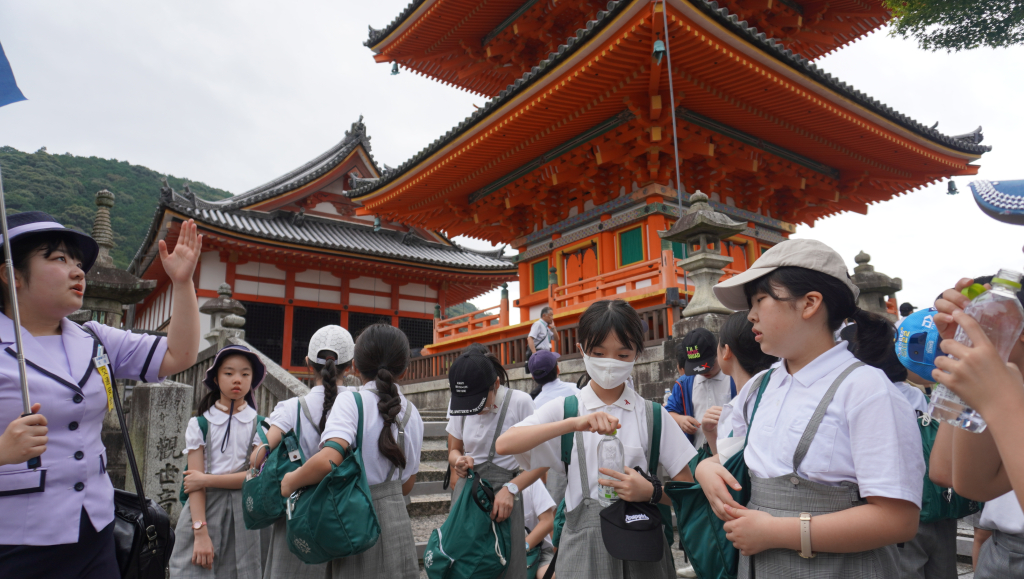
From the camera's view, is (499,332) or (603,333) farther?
(499,332)

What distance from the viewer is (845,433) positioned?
1.50 m

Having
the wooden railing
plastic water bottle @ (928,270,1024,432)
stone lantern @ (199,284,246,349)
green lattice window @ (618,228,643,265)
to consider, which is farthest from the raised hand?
green lattice window @ (618,228,643,265)

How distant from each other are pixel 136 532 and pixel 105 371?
0.53m

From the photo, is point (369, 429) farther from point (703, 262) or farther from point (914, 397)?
point (703, 262)

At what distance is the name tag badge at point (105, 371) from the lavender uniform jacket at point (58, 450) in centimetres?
2

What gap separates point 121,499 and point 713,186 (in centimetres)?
1054

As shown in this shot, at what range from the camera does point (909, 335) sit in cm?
160

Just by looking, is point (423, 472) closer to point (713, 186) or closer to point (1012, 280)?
point (1012, 280)

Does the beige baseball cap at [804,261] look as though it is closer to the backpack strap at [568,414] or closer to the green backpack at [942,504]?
the backpack strap at [568,414]

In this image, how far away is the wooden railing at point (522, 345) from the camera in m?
7.84

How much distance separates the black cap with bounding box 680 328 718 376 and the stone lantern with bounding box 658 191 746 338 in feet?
10.0

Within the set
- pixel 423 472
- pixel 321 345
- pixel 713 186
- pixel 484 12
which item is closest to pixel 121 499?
pixel 321 345

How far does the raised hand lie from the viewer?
2057mm

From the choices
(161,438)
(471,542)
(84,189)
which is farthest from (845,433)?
(84,189)
